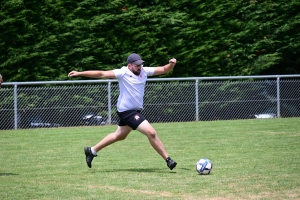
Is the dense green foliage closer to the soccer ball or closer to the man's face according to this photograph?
the man's face

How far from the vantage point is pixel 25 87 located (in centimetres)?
1834

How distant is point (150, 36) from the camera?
20141 mm

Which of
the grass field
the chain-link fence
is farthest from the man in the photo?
the chain-link fence

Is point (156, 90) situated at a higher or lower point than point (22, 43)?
lower

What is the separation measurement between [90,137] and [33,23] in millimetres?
4712

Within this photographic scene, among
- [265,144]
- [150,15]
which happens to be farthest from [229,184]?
[150,15]

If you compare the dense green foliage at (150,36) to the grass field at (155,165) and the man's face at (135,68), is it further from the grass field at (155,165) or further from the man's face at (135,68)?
the man's face at (135,68)

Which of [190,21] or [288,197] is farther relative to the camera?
[190,21]

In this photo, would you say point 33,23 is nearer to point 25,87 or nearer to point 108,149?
point 25,87

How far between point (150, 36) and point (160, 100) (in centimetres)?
219

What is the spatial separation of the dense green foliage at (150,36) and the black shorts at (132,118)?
8794 millimetres

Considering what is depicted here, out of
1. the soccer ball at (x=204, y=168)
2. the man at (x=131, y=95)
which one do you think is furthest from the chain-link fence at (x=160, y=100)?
the soccer ball at (x=204, y=168)

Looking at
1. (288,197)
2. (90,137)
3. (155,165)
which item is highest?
(288,197)

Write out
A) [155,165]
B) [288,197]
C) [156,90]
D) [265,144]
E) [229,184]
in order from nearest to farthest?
1. [288,197]
2. [229,184]
3. [155,165]
4. [265,144]
5. [156,90]
